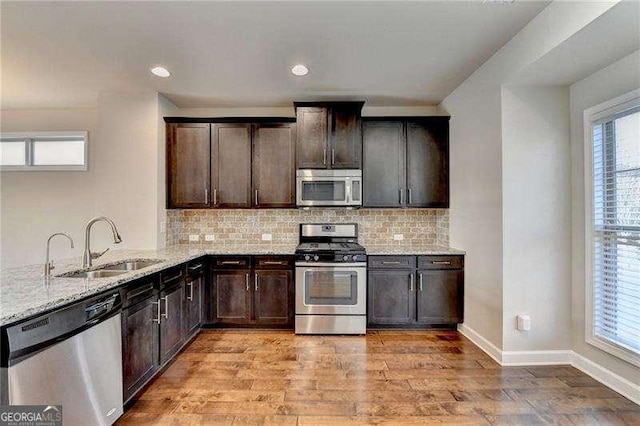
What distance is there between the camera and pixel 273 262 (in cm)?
361

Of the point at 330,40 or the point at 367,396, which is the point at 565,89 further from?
the point at 367,396

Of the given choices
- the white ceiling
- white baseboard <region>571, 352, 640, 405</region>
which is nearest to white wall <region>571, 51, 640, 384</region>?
white baseboard <region>571, 352, 640, 405</region>

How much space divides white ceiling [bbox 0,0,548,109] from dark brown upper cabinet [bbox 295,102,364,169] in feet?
0.50

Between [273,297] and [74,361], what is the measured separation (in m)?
2.10

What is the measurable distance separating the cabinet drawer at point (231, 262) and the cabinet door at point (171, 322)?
2.03 ft

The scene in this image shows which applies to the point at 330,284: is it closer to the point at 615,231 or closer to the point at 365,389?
the point at 365,389

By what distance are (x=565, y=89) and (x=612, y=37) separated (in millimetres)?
843

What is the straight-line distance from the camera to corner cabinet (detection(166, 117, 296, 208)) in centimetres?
390

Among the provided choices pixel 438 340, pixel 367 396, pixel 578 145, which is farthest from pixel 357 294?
pixel 578 145

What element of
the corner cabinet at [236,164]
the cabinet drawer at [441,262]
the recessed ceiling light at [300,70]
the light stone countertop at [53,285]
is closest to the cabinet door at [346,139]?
the corner cabinet at [236,164]

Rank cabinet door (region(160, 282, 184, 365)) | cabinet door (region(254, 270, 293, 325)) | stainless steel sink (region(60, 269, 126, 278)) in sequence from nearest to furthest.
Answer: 1. stainless steel sink (region(60, 269, 126, 278))
2. cabinet door (region(160, 282, 184, 365))
3. cabinet door (region(254, 270, 293, 325))

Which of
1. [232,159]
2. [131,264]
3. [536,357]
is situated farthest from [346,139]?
[536,357]

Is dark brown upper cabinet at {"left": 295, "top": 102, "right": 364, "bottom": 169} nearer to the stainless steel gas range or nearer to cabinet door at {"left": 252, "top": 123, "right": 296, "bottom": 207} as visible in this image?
cabinet door at {"left": 252, "top": 123, "right": 296, "bottom": 207}

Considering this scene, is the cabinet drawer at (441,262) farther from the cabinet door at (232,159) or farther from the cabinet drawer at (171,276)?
the cabinet drawer at (171,276)
